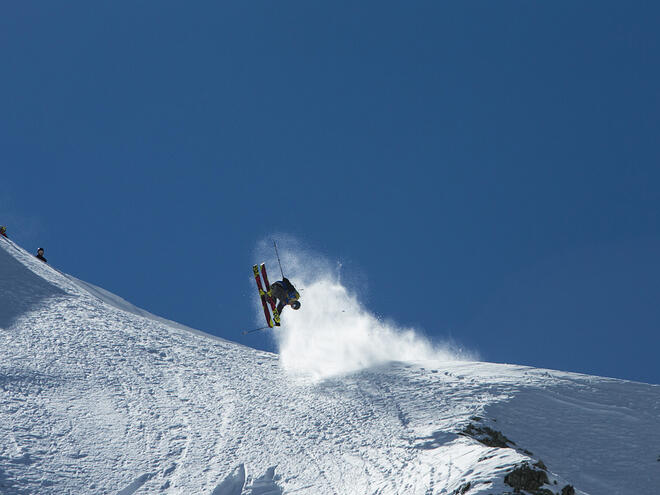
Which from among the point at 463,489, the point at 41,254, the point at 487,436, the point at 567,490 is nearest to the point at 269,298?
the point at 487,436

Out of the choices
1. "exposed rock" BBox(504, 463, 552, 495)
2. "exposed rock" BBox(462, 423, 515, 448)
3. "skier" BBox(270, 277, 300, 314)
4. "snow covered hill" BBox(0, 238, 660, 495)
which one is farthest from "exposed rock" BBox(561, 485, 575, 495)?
"skier" BBox(270, 277, 300, 314)

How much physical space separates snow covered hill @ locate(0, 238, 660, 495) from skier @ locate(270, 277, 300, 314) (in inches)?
90.3

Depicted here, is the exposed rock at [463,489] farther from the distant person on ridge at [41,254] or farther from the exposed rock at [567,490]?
the distant person on ridge at [41,254]

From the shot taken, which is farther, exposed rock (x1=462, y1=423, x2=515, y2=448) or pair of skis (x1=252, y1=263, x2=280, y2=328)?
pair of skis (x1=252, y1=263, x2=280, y2=328)

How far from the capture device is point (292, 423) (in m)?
16.8

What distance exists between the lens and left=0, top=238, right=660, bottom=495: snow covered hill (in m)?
13.2

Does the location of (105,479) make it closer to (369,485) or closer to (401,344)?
(369,485)

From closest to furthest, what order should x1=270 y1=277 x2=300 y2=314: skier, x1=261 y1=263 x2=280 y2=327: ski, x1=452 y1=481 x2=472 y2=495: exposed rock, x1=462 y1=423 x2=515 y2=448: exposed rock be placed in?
x1=452 y1=481 x2=472 y2=495: exposed rock → x1=462 y1=423 x2=515 y2=448: exposed rock → x1=270 y1=277 x2=300 y2=314: skier → x1=261 y1=263 x2=280 y2=327: ski

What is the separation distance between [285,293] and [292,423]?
373 inches

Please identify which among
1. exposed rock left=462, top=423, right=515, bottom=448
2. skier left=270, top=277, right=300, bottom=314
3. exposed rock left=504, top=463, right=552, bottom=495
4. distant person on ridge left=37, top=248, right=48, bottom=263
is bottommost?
exposed rock left=504, top=463, right=552, bottom=495

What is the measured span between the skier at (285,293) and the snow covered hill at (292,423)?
2.29 m

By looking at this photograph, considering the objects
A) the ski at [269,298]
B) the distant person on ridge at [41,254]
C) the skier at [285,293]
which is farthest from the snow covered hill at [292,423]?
the distant person on ridge at [41,254]

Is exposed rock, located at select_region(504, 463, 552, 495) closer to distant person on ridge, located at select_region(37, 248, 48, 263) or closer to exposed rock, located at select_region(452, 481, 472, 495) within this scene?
exposed rock, located at select_region(452, 481, 472, 495)

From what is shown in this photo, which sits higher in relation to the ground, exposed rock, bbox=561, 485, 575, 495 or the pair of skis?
the pair of skis
